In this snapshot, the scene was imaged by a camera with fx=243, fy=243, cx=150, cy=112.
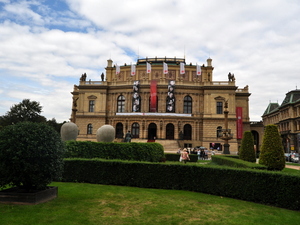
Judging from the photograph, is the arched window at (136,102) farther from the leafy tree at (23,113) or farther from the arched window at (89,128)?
the leafy tree at (23,113)

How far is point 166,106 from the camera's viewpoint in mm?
52250

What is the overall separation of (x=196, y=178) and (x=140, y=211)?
16.5ft

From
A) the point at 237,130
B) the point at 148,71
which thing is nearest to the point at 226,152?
the point at 237,130

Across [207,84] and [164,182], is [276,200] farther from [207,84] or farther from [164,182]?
[207,84]

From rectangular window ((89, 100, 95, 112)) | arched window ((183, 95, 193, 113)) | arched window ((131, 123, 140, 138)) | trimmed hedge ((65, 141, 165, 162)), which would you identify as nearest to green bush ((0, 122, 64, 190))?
trimmed hedge ((65, 141, 165, 162))

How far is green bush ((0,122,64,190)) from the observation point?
9055mm

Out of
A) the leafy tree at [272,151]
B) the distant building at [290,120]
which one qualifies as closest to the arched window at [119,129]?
the leafy tree at [272,151]

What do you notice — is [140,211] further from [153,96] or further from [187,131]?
[187,131]

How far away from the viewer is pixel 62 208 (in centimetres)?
864

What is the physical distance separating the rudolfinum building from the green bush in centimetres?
3816

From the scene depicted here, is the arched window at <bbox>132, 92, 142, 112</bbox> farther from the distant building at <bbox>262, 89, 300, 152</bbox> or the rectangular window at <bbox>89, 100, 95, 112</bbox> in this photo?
the distant building at <bbox>262, 89, 300, 152</bbox>

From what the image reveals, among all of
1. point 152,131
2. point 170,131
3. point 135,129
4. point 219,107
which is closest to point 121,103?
point 135,129

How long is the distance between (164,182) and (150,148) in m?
6.67

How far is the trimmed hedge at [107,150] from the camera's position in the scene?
17078 millimetres
